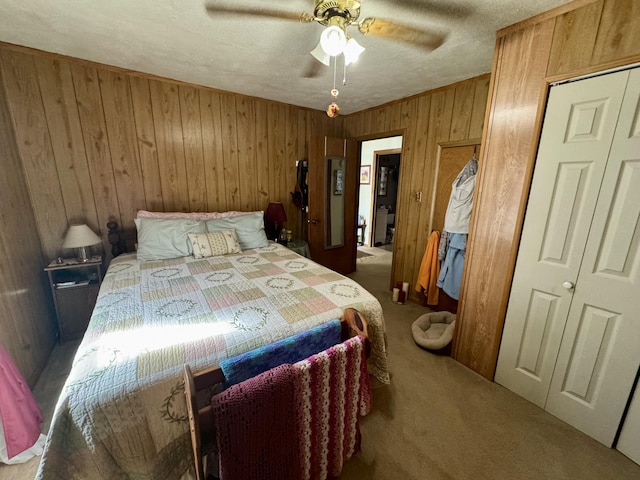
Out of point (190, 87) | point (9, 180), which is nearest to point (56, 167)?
point (9, 180)

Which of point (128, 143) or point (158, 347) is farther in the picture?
point (128, 143)

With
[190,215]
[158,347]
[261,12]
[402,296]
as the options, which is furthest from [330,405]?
[190,215]

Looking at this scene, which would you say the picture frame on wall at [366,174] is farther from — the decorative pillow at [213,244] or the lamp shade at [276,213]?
the decorative pillow at [213,244]

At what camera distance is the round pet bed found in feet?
7.07

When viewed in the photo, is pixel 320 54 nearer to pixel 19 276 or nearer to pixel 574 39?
pixel 574 39

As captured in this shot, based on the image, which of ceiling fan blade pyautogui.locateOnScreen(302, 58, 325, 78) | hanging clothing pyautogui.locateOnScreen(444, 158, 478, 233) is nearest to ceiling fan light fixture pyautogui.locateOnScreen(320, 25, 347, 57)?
ceiling fan blade pyautogui.locateOnScreen(302, 58, 325, 78)

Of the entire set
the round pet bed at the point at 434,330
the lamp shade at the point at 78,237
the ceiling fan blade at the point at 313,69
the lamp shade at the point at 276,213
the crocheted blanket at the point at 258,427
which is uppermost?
the ceiling fan blade at the point at 313,69

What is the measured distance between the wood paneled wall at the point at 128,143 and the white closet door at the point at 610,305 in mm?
2948

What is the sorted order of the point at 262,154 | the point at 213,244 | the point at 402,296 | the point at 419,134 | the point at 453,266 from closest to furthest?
the point at 213,244, the point at 453,266, the point at 419,134, the point at 402,296, the point at 262,154

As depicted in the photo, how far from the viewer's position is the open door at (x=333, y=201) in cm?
321

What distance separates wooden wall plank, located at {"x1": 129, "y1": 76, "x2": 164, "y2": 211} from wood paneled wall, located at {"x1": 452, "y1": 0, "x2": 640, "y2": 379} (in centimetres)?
294

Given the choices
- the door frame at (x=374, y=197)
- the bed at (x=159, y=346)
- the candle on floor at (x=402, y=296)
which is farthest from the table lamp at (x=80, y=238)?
the door frame at (x=374, y=197)

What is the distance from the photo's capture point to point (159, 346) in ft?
3.59

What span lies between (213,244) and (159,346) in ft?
4.69
